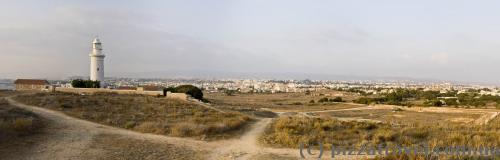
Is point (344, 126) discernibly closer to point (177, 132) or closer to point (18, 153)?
point (177, 132)

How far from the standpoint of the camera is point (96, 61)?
43.5 metres

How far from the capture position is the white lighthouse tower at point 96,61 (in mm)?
43441

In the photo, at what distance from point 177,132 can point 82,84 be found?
93.9 feet

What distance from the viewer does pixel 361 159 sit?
11.7m

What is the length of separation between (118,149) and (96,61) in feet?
108

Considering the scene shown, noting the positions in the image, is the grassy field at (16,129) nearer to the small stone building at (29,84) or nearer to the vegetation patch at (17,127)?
the vegetation patch at (17,127)

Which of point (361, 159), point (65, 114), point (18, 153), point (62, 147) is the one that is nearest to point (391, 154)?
point (361, 159)

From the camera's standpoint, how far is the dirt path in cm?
1208

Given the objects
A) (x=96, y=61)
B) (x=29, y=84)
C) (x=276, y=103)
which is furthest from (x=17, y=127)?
(x=276, y=103)

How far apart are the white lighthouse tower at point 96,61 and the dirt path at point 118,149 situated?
90.0 ft

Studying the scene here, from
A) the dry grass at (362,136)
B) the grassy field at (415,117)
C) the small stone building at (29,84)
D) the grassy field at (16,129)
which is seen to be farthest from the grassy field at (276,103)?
the grassy field at (16,129)

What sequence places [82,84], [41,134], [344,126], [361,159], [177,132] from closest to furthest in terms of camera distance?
[361,159]
[41,134]
[177,132]
[344,126]
[82,84]

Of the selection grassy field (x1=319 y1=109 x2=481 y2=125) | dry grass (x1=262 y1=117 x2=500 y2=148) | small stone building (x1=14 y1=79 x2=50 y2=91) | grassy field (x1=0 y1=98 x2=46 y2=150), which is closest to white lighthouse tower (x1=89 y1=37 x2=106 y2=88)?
small stone building (x1=14 y1=79 x2=50 y2=91)

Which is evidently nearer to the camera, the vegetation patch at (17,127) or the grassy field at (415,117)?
the vegetation patch at (17,127)
